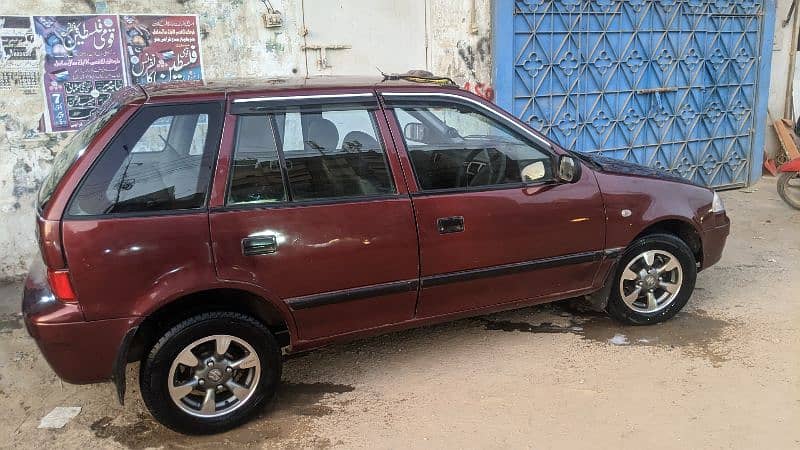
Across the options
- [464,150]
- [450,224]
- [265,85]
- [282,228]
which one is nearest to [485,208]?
[450,224]

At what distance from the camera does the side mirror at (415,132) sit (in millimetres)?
3508

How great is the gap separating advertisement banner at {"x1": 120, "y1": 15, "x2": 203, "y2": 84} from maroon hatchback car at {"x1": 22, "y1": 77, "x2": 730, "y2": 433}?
88.1 inches

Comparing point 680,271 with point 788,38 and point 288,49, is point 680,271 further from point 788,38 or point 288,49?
point 788,38

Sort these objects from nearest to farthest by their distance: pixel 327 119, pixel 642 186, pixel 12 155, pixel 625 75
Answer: pixel 327 119 → pixel 642 186 → pixel 12 155 → pixel 625 75

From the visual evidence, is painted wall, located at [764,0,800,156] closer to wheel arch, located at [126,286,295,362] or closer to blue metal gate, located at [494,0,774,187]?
blue metal gate, located at [494,0,774,187]

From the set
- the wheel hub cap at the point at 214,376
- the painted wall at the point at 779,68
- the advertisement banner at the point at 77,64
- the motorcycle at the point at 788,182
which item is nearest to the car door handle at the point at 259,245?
the wheel hub cap at the point at 214,376

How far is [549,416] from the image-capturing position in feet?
10.7

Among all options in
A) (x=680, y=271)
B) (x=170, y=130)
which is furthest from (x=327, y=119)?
(x=680, y=271)

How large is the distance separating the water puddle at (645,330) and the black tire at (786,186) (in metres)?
3.86

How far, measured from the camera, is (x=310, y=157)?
3.27 m

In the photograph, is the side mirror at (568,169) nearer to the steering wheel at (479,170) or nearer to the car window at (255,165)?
the steering wheel at (479,170)

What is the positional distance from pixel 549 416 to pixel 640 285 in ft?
4.42

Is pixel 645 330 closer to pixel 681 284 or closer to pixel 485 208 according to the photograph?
pixel 681 284

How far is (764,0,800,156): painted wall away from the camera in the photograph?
8.84 m
